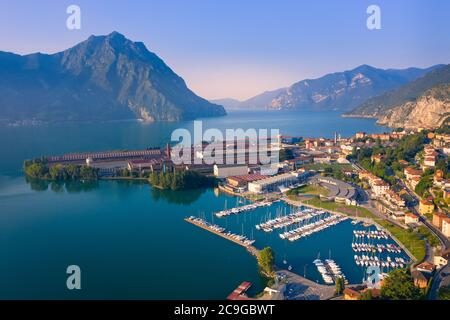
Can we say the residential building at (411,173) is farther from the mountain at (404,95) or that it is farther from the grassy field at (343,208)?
the mountain at (404,95)

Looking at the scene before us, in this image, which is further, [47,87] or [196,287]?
[47,87]

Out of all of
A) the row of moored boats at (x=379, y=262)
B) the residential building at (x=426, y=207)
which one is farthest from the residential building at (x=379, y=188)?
the row of moored boats at (x=379, y=262)

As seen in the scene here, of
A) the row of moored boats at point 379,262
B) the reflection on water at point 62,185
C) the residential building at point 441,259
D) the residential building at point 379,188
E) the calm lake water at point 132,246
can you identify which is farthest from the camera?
the reflection on water at point 62,185

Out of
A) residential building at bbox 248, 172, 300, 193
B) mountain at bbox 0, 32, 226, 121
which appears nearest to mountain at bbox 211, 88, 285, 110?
mountain at bbox 0, 32, 226, 121

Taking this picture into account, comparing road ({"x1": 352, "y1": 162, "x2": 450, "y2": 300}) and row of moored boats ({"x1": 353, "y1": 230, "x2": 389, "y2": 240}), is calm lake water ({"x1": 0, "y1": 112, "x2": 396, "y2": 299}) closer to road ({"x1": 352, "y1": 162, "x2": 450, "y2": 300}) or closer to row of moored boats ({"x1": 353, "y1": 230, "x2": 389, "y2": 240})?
row of moored boats ({"x1": 353, "y1": 230, "x2": 389, "y2": 240})
